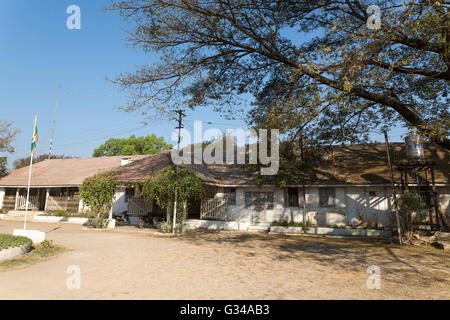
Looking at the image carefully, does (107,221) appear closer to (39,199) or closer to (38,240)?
(38,240)

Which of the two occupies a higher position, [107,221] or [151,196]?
[151,196]

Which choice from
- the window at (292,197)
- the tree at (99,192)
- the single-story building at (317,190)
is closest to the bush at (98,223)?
the tree at (99,192)

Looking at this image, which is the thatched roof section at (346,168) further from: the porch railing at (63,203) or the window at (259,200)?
the porch railing at (63,203)

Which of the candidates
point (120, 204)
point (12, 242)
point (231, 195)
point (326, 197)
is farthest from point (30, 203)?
point (326, 197)

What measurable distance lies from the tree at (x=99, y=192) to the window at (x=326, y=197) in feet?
43.0

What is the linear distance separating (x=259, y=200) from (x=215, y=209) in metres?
3.22

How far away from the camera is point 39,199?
27.3 metres

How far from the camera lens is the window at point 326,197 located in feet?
61.0

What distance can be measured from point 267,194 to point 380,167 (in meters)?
7.72

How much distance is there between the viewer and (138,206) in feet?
69.8

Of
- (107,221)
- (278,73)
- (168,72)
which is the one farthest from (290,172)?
(107,221)

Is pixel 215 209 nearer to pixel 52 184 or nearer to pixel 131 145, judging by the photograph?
pixel 52 184

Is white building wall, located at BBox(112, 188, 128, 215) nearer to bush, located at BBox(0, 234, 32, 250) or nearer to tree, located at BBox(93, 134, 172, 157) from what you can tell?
bush, located at BBox(0, 234, 32, 250)

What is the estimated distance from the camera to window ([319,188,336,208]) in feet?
61.0
